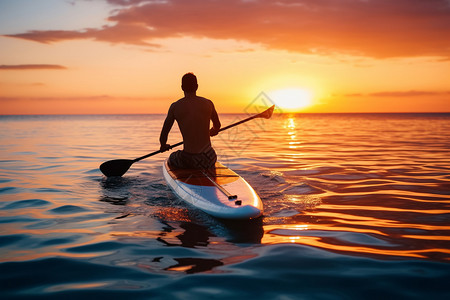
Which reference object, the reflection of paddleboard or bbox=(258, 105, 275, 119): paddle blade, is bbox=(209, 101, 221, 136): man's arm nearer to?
the reflection of paddleboard

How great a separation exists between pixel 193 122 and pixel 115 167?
373 cm

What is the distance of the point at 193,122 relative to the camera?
667 cm

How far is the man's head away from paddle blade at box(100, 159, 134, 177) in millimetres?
3575

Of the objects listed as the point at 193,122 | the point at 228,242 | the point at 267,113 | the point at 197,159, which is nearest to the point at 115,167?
the point at 197,159

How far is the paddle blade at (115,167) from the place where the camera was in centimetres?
937

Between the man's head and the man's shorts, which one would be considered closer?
the man's head

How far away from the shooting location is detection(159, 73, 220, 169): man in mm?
6559

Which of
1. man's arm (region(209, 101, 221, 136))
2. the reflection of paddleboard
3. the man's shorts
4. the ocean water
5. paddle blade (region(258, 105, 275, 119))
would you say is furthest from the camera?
paddle blade (region(258, 105, 275, 119))

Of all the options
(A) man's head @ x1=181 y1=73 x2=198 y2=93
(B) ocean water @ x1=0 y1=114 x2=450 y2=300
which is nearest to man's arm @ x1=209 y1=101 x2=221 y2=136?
(A) man's head @ x1=181 y1=73 x2=198 y2=93

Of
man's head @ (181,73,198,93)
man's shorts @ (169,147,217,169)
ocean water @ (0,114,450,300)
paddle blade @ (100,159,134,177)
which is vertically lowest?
ocean water @ (0,114,450,300)

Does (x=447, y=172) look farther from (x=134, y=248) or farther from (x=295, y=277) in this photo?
(x=134, y=248)

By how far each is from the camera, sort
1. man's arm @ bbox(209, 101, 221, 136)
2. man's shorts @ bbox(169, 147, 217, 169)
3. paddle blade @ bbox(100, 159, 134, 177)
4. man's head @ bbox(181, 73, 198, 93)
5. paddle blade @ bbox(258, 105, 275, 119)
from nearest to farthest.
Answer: man's head @ bbox(181, 73, 198, 93) < man's arm @ bbox(209, 101, 221, 136) < man's shorts @ bbox(169, 147, 217, 169) < paddle blade @ bbox(100, 159, 134, 177) < paddle blade @ bbox(258, 105, 275, 119)

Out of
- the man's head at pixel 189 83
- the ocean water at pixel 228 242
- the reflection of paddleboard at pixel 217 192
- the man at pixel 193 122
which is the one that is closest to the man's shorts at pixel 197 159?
the man at pixel 193 122

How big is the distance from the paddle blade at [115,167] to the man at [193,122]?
8.05 feet
